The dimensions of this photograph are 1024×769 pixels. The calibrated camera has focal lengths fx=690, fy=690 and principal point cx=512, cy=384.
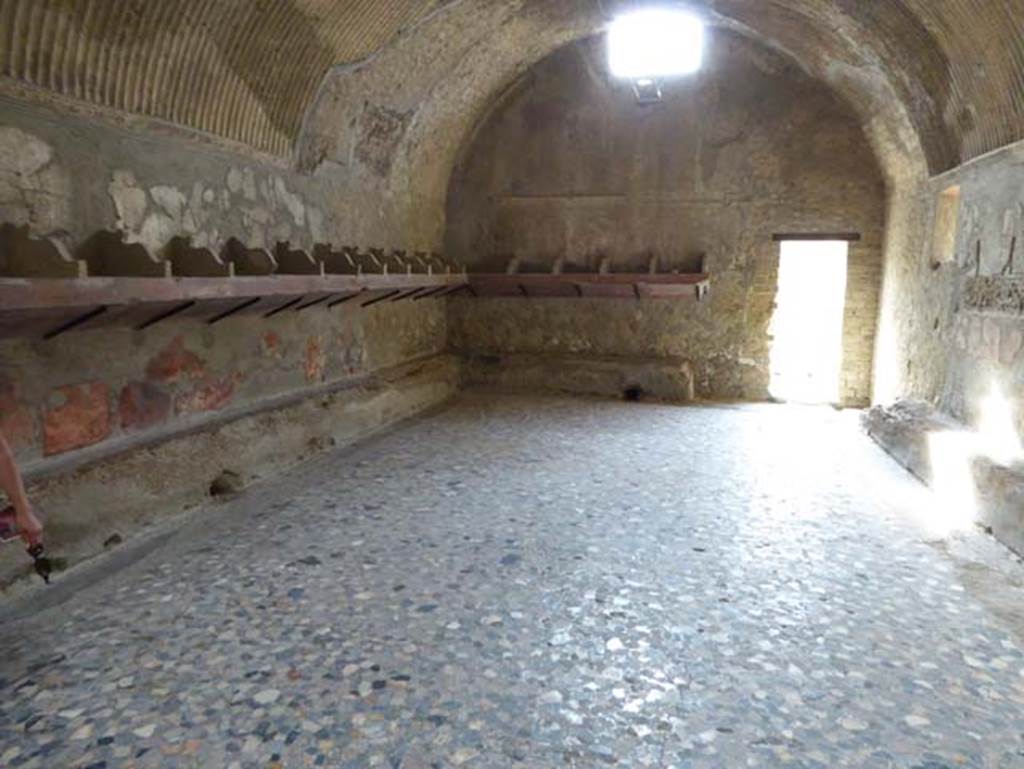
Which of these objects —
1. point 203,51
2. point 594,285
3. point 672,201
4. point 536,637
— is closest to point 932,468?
point 536,637

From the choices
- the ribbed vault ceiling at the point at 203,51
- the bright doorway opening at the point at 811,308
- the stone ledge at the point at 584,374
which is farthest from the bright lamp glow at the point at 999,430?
the bright doorway opening at the point at 811,308

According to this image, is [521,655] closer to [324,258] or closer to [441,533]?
[441,533]

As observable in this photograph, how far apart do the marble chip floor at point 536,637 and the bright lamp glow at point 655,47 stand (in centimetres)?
515

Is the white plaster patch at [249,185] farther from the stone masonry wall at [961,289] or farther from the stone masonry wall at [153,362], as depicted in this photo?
the stone masonry wall at [961,289]

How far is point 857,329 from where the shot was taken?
8312 millimetres

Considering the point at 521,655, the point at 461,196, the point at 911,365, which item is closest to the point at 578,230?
the point at 461,196

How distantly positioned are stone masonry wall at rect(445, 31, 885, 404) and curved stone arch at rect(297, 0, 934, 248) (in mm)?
427

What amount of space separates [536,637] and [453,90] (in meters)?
6.59

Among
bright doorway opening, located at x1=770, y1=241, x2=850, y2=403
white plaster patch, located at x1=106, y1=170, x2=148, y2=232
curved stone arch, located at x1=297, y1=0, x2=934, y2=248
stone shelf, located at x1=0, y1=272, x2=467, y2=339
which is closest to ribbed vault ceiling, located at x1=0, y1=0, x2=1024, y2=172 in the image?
curved stone arch, located at x1=297, y1=0, x2=934, y2=248

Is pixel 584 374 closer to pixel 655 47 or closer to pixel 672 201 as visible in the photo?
pixel 672 201

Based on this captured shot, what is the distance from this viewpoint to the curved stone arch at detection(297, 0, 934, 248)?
614 cm

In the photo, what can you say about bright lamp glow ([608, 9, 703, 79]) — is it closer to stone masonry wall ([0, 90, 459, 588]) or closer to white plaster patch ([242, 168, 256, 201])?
stone masonry wall ([0, 90, 459, 588])

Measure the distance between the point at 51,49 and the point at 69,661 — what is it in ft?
9.86

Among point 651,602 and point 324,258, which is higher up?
point 324,258
